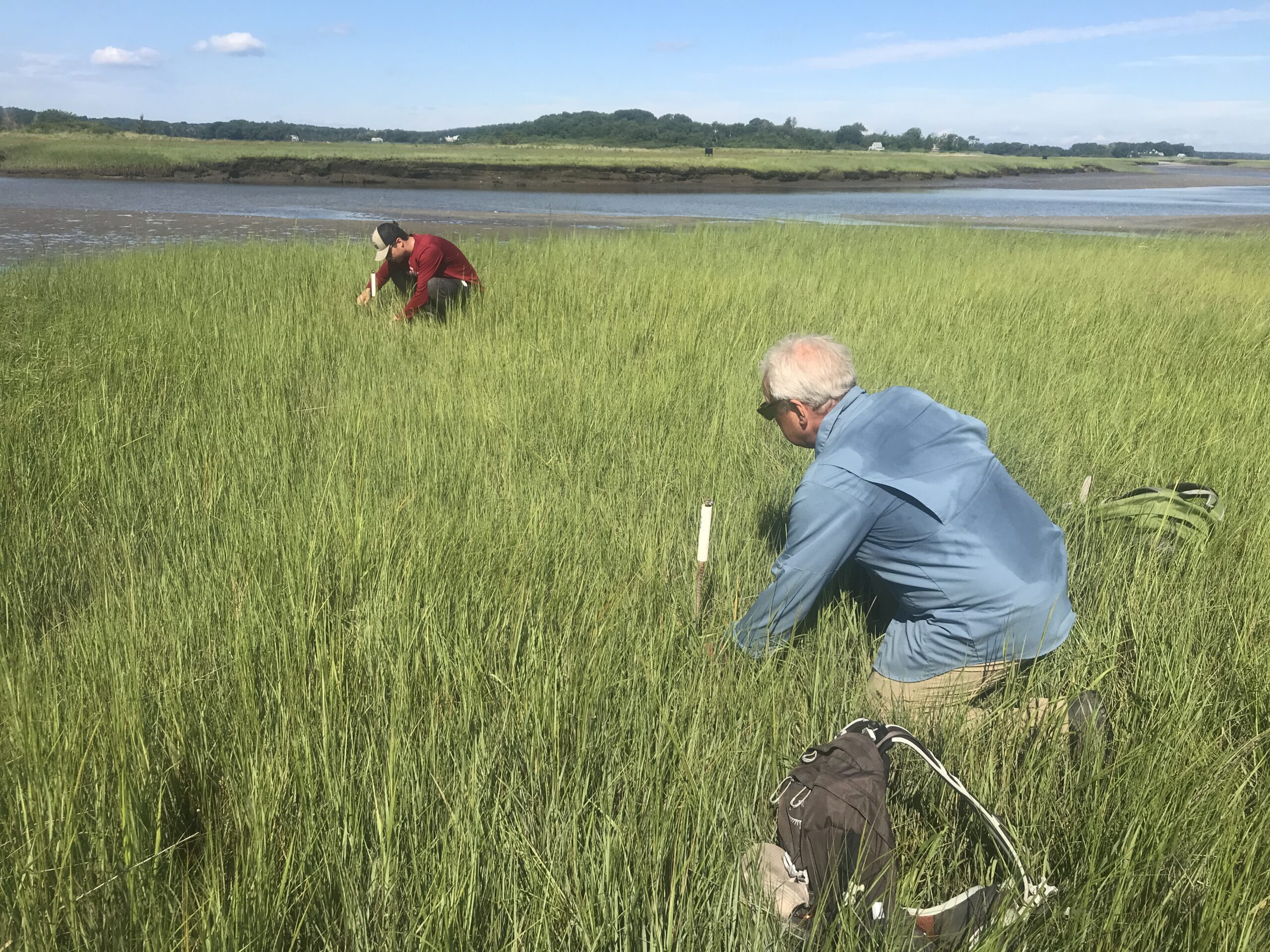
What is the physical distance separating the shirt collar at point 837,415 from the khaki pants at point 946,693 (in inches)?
32.7

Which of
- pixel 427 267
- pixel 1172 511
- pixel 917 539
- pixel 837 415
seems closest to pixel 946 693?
pixel 917 539

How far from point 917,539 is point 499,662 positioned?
1.36 m

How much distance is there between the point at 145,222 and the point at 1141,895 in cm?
2331

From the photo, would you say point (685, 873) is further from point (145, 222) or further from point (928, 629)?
point (145, 222)

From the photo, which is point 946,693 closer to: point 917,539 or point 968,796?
point 917,539

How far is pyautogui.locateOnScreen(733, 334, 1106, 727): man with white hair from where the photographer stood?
2.42m

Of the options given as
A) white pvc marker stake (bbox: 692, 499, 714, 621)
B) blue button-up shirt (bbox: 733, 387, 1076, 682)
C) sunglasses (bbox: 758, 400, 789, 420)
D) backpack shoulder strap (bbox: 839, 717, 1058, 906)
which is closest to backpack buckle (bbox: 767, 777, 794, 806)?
backpack shoulder strap (bbox: 839, 717, 1058, 906)

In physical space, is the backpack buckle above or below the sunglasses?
below

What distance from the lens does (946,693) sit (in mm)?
2611

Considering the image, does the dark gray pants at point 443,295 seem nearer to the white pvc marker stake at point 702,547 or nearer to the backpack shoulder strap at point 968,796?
the white pvc marker stake at point 702,547

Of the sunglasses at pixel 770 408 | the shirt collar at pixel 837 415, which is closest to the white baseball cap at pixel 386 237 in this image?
the sunglasses at pixel 770 408

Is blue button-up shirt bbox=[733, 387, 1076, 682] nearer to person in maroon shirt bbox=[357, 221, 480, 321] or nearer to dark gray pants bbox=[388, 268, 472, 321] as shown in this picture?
person in maroon shirt bbox=[357, 221, 480, 321]

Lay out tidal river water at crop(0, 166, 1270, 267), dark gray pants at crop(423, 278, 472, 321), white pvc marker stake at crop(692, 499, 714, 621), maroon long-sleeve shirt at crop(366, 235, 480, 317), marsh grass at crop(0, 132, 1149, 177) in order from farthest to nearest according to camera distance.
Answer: marsh grass at crop(0, 132, 1149, 177) < tidal river water at crop(0, 166, 1270, 267) < dark gray pants at crop(423, 278, 472, 321) < maroon long-sleeve shirt at crop(366, 235, 480, 317) < white pvc marker stake at crop(692, 499, 714, 621)

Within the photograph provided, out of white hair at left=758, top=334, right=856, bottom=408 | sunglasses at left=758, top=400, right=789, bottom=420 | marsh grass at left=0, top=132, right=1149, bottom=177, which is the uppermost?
marsh grass at left=0, top=132, right=1149, bottom=177
